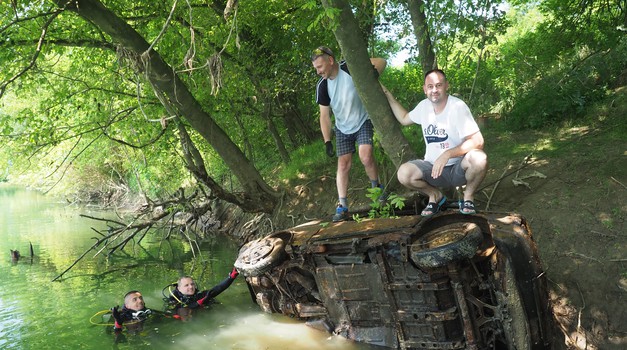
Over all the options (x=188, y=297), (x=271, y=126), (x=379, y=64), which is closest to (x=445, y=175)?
(x=379, y=64)

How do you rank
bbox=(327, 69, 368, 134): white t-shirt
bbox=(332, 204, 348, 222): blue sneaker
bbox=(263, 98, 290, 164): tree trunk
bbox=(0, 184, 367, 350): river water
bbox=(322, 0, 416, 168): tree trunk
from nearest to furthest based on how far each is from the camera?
bbox=(322, 0, 416, 168): tree trunk < bbox=(327, 69, 368, 134): white t-shirt < bbox=(332, 204, 348, 222): blue sneaker < bbox=(0, 184, 367, 350): river water < bbox=(263, 98, 290, 164): tree trunk

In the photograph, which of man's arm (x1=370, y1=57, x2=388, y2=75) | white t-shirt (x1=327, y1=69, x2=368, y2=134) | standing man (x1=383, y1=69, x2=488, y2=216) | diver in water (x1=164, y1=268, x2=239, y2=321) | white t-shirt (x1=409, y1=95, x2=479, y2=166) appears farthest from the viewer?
diver in water (x1=164, y1=268, x2=239, y2=321)

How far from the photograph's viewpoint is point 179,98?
896cm

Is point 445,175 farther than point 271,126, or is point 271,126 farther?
point 271,126

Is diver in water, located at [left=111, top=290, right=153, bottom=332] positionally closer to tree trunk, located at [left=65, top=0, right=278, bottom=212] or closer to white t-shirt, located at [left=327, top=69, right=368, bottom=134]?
tree trunk, located at [left=65, top=0, right=278, bottom=212]

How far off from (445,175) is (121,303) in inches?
233

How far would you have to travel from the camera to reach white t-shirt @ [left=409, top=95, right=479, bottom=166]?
16.0ft

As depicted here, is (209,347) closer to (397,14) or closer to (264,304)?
(264,304)

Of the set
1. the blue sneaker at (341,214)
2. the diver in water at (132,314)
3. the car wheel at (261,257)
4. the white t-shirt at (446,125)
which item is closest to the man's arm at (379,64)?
the white t-shirt at (446,125)

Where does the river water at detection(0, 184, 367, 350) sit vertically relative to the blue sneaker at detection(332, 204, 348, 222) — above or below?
below

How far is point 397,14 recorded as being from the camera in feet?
33.0

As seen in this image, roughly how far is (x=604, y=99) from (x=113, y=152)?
17475mm

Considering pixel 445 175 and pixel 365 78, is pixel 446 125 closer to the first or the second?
pixel 445 175

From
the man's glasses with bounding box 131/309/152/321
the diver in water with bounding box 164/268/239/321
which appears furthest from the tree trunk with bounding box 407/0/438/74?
the man's glasses with bounding box 131/309/152/321
